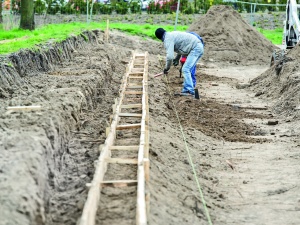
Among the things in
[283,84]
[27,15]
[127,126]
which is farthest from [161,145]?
[27,15]

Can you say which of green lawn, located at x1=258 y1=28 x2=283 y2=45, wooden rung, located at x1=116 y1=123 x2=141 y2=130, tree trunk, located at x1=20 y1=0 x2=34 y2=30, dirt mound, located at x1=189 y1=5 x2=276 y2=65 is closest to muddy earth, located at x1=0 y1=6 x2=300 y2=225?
wooden rung, located at x1=116 y1=123 x2=141 y2=130

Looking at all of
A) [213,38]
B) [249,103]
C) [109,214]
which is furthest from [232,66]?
[109,214]

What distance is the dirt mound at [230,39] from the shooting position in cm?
2214

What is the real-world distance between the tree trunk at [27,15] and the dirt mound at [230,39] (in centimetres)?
718

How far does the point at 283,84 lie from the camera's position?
12828 mm

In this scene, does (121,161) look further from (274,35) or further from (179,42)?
(274,35)

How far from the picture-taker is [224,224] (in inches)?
227

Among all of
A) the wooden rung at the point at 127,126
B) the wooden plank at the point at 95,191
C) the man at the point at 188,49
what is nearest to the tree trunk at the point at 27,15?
the man at the point at 188,49

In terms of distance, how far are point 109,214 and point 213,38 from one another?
18.9m

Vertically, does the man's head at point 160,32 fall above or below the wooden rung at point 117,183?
above

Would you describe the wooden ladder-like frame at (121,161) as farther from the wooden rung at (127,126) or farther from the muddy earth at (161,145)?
the muddy earth at (161,145)

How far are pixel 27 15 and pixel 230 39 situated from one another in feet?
28.5

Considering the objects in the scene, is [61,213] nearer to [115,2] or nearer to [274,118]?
[274,118]

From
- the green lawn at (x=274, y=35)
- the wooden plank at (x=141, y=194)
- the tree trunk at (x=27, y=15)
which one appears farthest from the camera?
the green lawn at (x=274, y=35)
